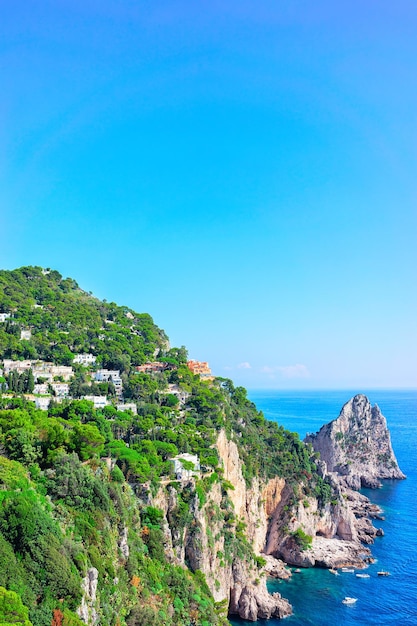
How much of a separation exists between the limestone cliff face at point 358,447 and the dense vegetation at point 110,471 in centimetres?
2345

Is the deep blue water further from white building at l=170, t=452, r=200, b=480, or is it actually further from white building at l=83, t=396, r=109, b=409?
white building at l=83, t=396, r=109, b=409

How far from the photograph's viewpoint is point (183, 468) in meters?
38.4

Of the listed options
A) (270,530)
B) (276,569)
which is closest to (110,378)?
(270,530)

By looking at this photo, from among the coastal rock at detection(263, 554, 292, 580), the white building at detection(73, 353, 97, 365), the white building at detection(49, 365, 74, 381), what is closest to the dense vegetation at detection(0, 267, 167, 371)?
the white building at detection(73, 353, 97, 365)

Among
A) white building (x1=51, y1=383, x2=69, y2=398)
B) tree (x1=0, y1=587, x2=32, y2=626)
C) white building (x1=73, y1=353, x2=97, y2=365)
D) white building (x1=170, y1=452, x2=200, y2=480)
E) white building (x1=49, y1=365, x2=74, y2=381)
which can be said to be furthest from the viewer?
white building (x1=73, y1=353, x2=97, y2=365)

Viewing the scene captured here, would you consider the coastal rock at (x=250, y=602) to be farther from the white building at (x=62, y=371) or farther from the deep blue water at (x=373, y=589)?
the white building at (x=62, y=371)

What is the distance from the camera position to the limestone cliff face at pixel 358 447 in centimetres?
8556

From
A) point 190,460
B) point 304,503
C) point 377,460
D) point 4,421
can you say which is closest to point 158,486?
point 190,460

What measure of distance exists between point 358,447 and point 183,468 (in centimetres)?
5924

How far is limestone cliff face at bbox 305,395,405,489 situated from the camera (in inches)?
3369

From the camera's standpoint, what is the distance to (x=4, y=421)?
28.8m

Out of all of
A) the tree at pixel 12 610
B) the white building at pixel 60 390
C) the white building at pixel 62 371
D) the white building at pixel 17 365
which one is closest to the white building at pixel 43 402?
the white building at pixel 60 390

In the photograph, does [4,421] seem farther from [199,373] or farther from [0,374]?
[199,373]

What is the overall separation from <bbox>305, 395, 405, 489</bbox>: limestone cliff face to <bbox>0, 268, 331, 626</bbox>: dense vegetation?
76.9ft
